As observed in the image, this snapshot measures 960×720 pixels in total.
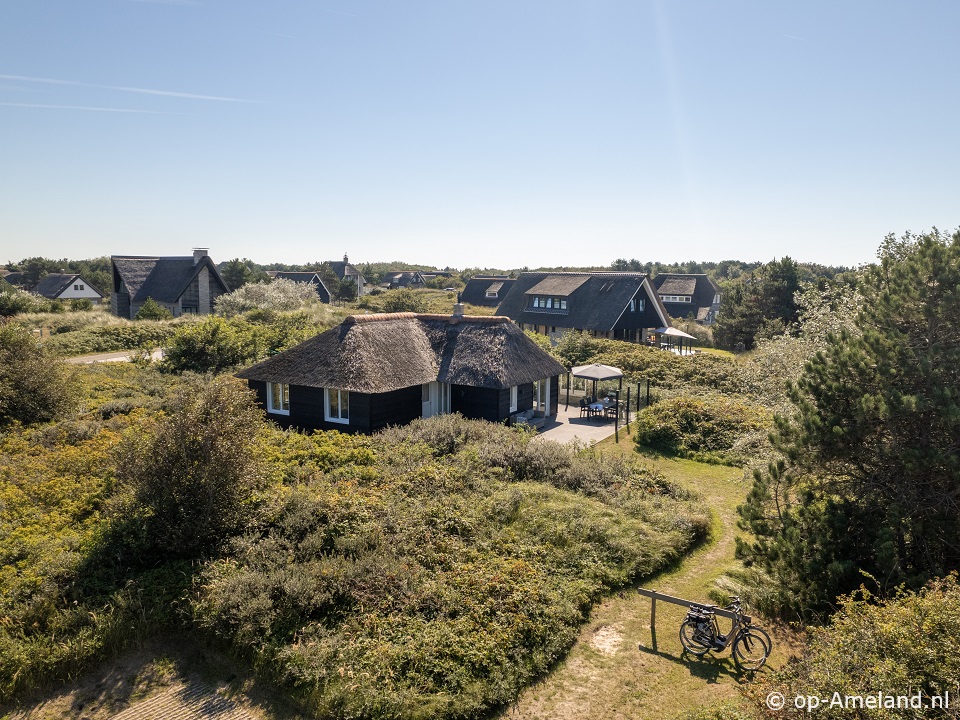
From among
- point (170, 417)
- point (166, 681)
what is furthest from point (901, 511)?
point (170, 417)

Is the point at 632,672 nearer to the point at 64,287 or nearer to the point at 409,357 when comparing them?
the point at 409,357

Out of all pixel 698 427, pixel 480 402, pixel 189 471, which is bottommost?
pixel 698 427

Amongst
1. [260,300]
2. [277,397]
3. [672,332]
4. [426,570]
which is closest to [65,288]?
[260,300]

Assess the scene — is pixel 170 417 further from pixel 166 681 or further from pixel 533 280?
pixel 533 280


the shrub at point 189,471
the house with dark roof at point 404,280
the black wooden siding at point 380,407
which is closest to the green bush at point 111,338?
the black wooden siding at point 380,407

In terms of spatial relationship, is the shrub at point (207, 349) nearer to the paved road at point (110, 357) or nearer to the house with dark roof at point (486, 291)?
the paved road at point (110, 357)
